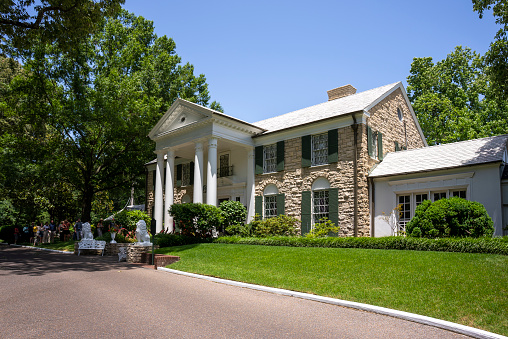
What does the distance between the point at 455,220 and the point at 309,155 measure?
27.6 ft

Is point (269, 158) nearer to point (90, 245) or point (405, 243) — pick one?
point (90, 245)

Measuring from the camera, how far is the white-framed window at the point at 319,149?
1894 centimetres

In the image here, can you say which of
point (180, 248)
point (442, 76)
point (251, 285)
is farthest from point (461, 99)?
point (251, 285)

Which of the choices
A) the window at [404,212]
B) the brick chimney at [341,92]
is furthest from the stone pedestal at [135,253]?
the brick chimney at [341,92]

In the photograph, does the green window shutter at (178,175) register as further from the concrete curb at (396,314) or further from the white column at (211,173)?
the concrete curb at (396,314)

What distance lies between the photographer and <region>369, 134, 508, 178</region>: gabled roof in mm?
15047

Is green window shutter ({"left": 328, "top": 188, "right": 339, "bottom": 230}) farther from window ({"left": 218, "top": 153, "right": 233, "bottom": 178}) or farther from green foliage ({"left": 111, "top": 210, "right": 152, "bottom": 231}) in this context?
green foliage ({"left": 111, "top": 210, "right": 152, "bottom": 231})

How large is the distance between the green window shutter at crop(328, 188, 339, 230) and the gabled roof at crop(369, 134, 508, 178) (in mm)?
1857

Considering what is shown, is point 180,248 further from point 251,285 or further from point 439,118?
point 439,118

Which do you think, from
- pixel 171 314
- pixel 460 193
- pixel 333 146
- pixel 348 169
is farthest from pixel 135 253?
pixel 460 193

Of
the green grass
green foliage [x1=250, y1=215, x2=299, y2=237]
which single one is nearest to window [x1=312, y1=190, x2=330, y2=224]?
green foliage [x1=250, y1=215, x2=299, y2=237]

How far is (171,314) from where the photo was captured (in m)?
6.10

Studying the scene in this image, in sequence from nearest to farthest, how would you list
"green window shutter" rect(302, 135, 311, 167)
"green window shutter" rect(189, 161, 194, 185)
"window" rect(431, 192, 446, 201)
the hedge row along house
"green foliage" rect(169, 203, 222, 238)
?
"window" rect(431, 192, 446, 201) → the hedge row along house → "green foliage" rect(169, 203, 222, 238) → "green window shutter" rect(302, 135, 311, 167) → "green window shutter" rect(189, 161, 194, 185)

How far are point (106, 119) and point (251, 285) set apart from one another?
63.7ft
